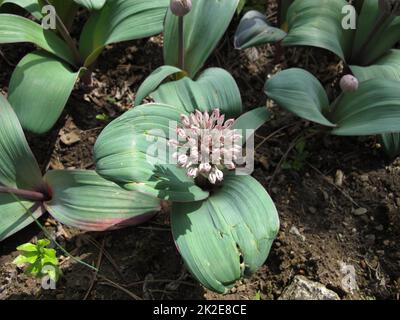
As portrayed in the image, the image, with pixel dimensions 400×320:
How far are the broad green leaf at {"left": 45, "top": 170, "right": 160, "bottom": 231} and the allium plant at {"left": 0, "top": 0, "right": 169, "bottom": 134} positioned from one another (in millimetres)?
297

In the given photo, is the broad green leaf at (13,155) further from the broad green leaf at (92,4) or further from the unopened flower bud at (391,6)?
the unopened flower bud at (391,6)

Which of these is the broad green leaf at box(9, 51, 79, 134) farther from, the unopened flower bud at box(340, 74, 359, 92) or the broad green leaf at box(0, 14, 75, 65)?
the unopened flower bud at box(340, 74, 359, 92)

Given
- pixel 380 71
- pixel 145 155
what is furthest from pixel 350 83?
pixel 145 155

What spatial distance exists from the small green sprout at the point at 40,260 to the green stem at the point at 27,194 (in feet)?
0.66

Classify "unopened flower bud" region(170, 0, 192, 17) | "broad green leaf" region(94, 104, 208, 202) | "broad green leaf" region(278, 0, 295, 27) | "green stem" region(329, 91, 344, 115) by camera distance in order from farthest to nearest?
1. "broad green leaf" region(278, 0, 295, 27)
2. "green stem" region(329, 91, 344, 115)
3. "unopened flower bud" region(170, 0, 192, 17)
4. "broad green leaf" region(94, 104, 208, 202)

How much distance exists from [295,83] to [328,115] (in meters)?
0.25

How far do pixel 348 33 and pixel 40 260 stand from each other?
1.65 m

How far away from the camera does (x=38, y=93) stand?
198 centimetres

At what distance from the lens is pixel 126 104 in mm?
2316

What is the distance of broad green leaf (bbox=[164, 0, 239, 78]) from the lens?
6.66 ft

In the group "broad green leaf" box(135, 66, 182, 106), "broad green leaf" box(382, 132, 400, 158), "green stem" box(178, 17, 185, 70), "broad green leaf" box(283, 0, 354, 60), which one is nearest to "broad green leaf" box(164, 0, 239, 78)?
"green stem" box(178, 17, 185, 70)

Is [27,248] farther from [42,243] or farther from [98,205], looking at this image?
[98,205]

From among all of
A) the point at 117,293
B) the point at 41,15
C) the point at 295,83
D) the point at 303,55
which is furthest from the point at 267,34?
the point at 117,293

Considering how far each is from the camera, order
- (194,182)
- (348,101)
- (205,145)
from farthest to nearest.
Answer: (348,101), (194,182), (205,145)
